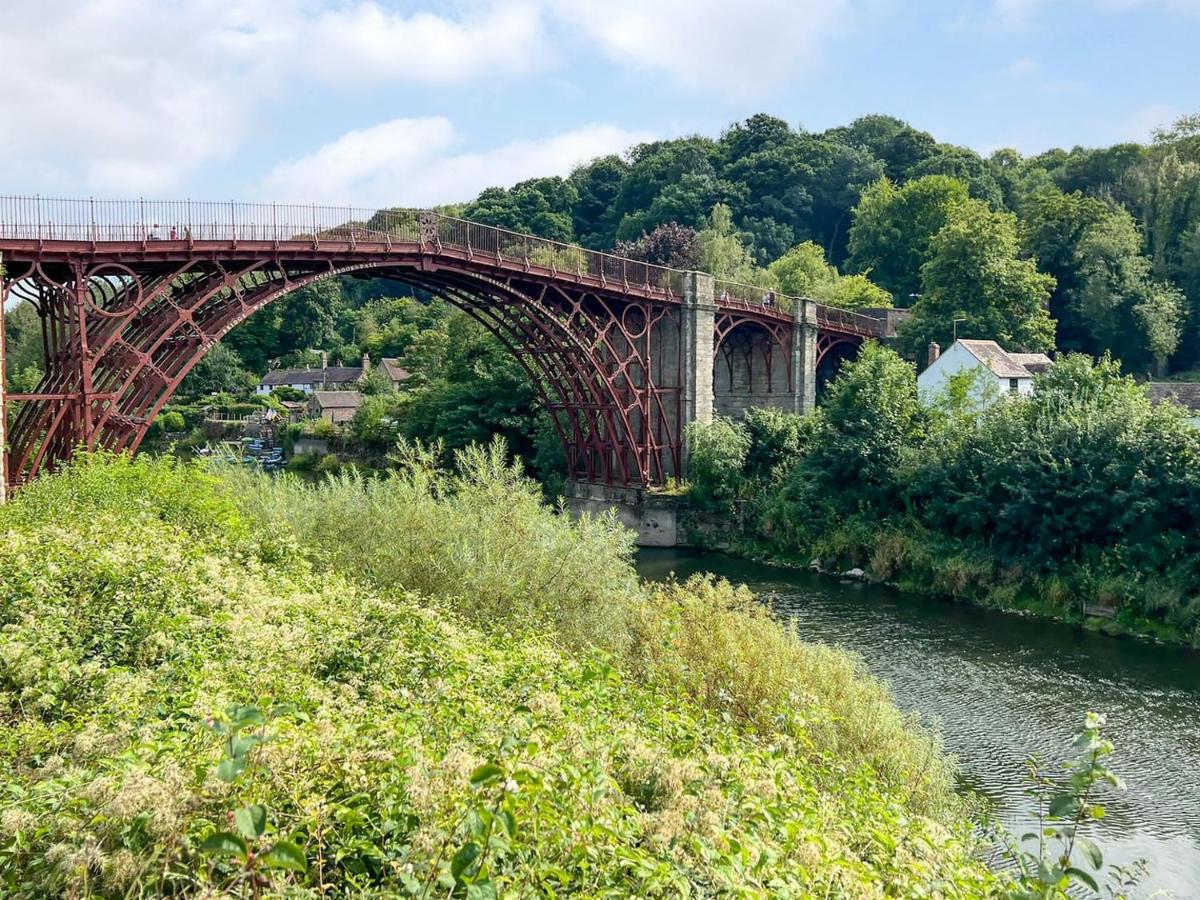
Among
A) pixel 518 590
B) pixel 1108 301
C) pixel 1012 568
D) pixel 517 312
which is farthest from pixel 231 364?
pixel 518 590

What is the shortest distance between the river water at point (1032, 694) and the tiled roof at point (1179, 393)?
41.7 feet

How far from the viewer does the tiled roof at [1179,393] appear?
33.3 metres

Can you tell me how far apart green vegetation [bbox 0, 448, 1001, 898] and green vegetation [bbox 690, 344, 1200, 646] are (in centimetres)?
1270

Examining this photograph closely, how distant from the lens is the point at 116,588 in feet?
31.0

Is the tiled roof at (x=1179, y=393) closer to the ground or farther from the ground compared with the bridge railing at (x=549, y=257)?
closer to the ground

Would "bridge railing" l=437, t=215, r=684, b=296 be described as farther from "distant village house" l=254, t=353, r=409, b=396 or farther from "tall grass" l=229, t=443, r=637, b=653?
"distant village house" l=254, t=353, r=409, b=396

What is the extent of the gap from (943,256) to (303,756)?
44088 millimetres

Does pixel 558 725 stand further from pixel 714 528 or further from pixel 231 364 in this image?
pixel 231 364

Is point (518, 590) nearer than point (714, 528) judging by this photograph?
Yes

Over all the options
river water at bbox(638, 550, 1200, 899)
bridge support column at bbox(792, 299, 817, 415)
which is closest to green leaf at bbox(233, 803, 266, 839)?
river water at bbox(638, 550, 1200, 899)

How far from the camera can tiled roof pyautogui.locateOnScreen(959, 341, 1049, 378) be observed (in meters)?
37.2

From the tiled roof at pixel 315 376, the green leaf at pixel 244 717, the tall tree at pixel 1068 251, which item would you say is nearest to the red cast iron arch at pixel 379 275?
the tall tree at pixel 1068 251

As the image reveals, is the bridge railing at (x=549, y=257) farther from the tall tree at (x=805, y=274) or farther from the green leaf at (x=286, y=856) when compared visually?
the green leaf at (x=286, y=856)

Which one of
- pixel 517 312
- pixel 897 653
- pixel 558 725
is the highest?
A: pixel 517 312
